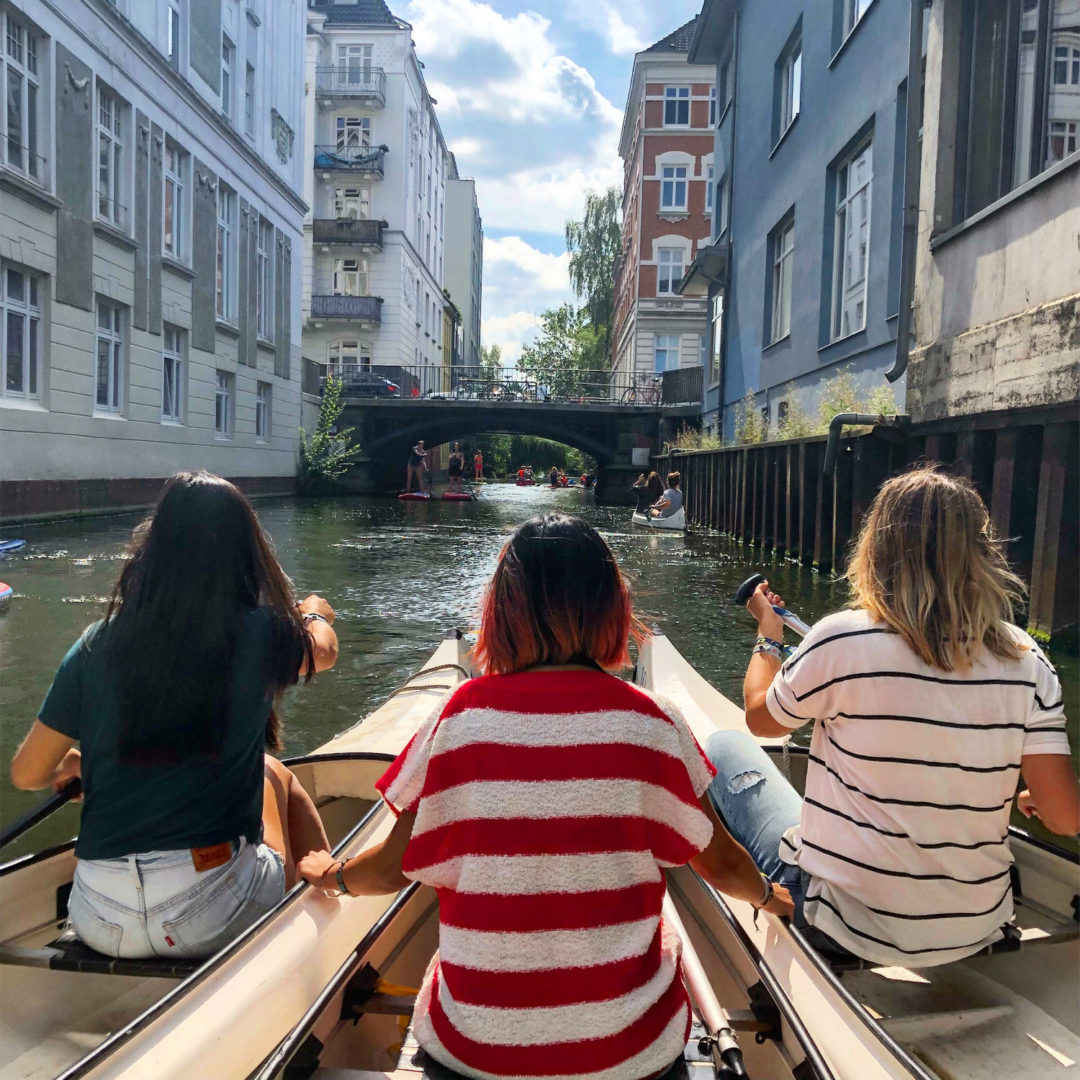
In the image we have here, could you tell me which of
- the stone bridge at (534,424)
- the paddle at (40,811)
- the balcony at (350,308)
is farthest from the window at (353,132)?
the paddle at (40,811)

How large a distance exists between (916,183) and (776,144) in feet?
27.0

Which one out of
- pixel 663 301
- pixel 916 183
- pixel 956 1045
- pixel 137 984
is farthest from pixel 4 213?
pixel 663 301

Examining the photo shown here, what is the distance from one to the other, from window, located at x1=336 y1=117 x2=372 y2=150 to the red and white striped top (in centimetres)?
4280

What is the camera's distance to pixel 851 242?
12.7 meters

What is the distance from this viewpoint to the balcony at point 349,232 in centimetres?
3944

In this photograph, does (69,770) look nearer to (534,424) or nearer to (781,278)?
(781,278)

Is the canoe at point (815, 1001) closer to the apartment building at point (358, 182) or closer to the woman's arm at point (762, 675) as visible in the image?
the woman's arm at point (762, 675)

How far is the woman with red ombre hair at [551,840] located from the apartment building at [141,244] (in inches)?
539

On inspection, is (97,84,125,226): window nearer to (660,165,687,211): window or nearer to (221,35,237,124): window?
(221,35,237,124): window

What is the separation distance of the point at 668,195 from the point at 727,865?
36.7m

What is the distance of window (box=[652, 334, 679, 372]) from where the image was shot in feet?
120

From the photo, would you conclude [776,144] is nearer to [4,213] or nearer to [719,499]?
[719,499]

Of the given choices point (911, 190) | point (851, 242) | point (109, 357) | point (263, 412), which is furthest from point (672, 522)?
point (263, 412)

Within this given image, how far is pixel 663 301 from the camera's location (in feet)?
118
